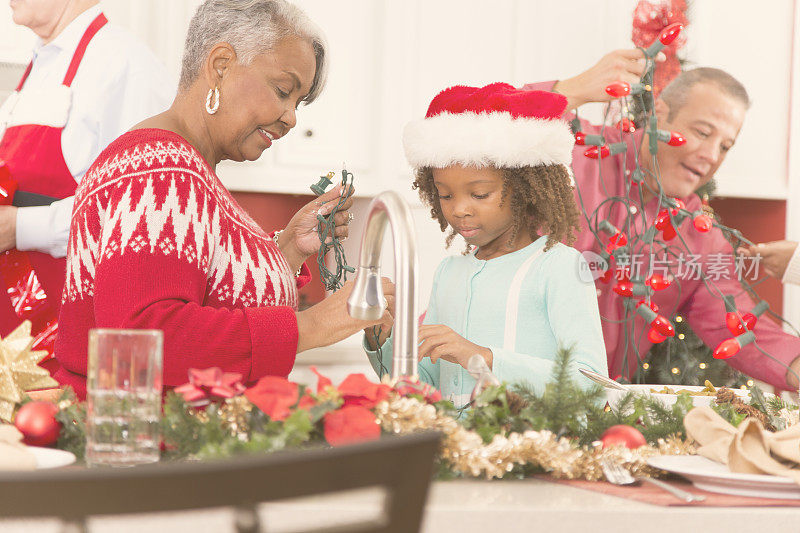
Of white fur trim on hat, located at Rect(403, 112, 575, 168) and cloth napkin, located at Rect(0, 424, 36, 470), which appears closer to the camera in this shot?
cloth napkin, located at Rect(0, 424, 36, 470)

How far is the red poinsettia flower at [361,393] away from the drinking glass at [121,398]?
7.3 inches

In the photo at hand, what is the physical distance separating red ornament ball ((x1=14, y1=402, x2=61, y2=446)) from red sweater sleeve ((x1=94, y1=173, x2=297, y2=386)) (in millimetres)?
142

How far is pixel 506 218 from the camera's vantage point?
5.07ft

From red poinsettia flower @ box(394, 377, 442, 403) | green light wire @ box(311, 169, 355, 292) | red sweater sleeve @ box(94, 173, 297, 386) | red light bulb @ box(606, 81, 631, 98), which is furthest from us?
red light bulb @ box(606, 81, 631, 98)

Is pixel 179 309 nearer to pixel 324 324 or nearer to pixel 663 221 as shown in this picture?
pixel 324 324

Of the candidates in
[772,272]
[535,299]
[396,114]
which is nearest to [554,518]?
[535,299]

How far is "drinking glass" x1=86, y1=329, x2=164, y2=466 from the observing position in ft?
2.69

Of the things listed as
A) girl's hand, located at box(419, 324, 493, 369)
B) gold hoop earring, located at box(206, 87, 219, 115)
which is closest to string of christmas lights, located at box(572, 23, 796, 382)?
girl's hand, located at box(419, 324, 493, 369)

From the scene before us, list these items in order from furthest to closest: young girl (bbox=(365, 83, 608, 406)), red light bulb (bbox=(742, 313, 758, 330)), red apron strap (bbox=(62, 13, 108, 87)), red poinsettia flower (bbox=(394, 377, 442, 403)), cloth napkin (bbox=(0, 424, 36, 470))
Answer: red apron strap (bbox=(62, 13, 108, 87)) → red light bulb (bbox=(742, 313, 758, 330)) → young girl (bbox=(365, 83, 608, 406)) → red poinsettia flower (bbox=(394, 377, 442, 403)) → cloth napkin (bbox=(0, 424, 36, 470))

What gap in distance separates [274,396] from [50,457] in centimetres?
22

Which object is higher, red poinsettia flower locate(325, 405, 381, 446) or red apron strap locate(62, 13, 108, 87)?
red apron strap locate(62, 13, 108, 87)

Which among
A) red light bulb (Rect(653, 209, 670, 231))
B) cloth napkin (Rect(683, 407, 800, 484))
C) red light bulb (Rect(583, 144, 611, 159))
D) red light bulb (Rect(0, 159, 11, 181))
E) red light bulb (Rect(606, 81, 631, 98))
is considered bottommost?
cloth napkin (Rect(683, 407, 800, 484))

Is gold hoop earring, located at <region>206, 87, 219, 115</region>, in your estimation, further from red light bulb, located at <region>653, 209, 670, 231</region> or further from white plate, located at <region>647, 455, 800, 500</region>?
red light bulb, located at <region>653, 209, 670, 231</region>

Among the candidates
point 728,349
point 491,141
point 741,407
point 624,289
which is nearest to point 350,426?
point 741,407
